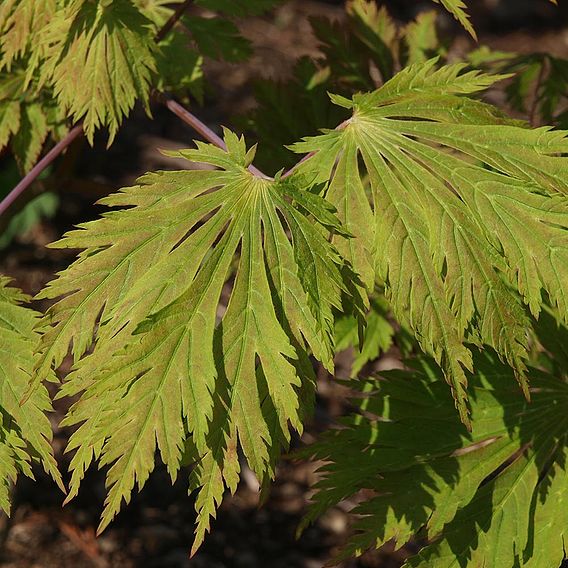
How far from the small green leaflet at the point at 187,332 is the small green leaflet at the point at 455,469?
285mm

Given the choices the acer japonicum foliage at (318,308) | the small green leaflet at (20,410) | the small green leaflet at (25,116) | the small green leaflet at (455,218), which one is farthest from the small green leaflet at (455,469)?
the small green leaflet at (25,116)

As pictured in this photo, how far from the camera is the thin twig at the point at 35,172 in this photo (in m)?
1.47

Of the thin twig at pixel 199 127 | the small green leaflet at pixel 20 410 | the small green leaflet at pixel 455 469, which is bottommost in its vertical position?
the small green leaflet at pixel 455 469

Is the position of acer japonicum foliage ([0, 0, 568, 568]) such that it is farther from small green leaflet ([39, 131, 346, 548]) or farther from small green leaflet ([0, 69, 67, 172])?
small green leaflet ([0, 69, 67, 172])

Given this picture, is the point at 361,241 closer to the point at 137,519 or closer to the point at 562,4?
the point at 137,519

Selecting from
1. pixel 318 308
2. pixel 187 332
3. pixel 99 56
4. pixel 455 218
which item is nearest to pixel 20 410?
pixel 187 332

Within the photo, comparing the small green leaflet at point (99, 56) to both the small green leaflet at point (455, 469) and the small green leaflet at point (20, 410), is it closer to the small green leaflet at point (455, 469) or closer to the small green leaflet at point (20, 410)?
the small green leaflet at point (20, 410)

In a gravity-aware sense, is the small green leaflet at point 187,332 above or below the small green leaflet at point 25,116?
below

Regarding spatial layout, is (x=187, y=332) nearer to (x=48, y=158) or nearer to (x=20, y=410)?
(x=20, y=410)

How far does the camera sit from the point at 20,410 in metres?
1.21

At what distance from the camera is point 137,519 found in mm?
2420

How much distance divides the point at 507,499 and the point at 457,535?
0.37ft

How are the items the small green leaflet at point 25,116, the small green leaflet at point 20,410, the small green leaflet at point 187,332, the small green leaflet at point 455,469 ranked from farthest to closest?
the small green leaflet at point 25,116 < the small green leaflet at point 455,469 < the small green leaflet at point 20,410 < the small green leaflet at point 187,332

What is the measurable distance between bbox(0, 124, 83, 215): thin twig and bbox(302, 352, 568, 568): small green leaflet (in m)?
0.70
